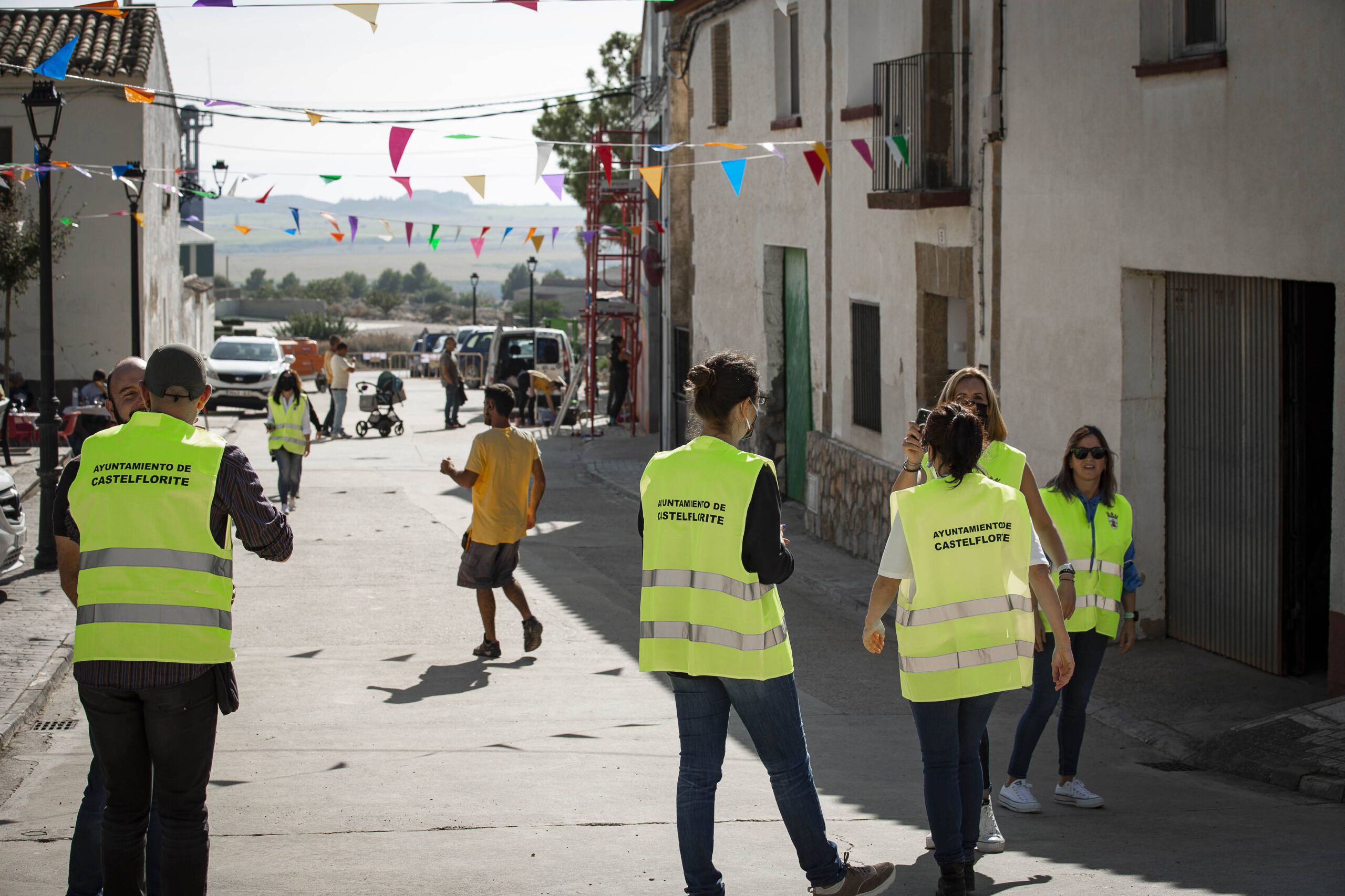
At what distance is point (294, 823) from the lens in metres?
5.52

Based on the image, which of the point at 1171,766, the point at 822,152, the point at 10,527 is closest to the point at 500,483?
the point at 10,527

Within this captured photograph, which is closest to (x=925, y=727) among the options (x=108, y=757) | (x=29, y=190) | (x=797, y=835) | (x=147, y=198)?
(x=797, y=835)

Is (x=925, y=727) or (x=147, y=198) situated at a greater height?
(x=147, y=198)

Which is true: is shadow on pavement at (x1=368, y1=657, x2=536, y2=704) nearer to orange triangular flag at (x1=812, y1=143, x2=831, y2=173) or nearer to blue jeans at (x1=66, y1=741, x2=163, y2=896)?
blue jeans at (x1=66, y1=741, x2=163, y2=896)

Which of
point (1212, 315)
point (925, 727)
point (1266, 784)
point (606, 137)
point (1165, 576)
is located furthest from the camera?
point (606, 137)

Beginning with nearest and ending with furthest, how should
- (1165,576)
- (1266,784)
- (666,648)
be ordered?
1. (666,648)
2. (1266,784)
3. (1165,576)

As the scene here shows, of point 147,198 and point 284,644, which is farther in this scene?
point 147,198

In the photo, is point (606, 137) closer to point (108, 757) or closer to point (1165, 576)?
point (1165, 576)

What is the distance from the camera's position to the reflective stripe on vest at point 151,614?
4.12 m

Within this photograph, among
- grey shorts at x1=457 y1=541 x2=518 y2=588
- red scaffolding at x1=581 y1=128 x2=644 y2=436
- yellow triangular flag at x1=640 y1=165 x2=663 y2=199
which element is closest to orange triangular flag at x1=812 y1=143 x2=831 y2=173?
yellow triangular flag at x1=640 y1=165 x2=663 y2=199

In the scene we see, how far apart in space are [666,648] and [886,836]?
1.63 metres

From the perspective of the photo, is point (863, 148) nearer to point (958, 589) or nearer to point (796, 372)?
point (796, 372)

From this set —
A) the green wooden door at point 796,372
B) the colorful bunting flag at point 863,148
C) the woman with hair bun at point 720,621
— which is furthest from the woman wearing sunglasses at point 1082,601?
the green wooden door at point 796,372

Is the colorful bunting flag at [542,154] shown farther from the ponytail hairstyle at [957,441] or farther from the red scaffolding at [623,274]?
the red scaffolding at [623,274]
